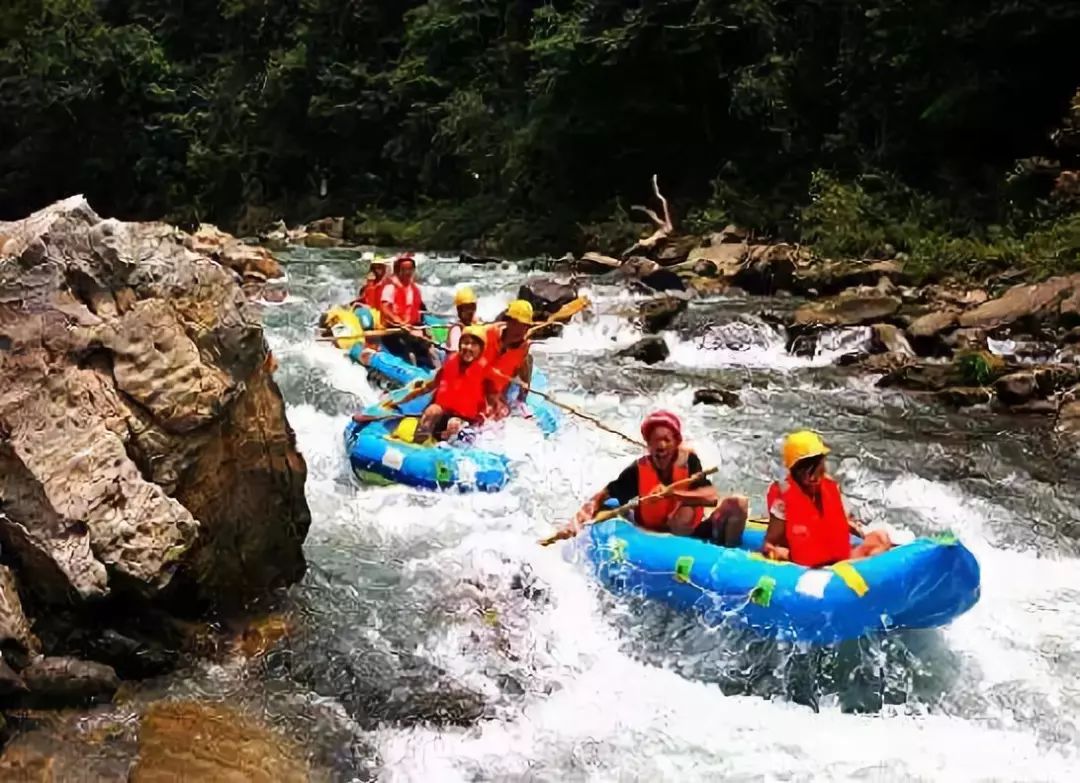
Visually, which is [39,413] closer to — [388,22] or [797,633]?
[797,633]

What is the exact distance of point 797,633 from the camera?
479cm

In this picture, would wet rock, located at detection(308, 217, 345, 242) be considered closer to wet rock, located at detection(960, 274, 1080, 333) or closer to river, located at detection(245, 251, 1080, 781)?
wet rock, located at detection(960, 274, 1080, 333)

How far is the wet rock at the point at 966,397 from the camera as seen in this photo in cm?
961

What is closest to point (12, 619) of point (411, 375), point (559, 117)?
point (411, 375)

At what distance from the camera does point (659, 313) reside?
1288 centimetres

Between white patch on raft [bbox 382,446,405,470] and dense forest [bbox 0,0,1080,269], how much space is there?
8601 mm

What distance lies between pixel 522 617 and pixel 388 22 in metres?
28.1

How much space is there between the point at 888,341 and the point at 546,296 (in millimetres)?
3899

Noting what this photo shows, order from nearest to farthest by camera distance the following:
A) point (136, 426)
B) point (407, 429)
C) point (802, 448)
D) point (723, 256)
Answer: point (136, 426) < point (802, 448) < point (407, 429) < point (723, 256)

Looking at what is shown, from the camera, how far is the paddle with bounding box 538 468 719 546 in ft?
18.4

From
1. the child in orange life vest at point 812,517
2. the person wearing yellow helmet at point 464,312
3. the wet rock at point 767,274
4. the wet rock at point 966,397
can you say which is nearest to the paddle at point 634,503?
the child in orange life vest at point 812,517

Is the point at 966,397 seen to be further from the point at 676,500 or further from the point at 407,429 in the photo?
the point at 676,500

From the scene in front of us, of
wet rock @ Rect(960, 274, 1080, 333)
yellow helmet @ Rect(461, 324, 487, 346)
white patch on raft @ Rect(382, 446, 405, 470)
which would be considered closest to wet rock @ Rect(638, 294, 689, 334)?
wet rock @ Rect(960, 274, 1080, 333)

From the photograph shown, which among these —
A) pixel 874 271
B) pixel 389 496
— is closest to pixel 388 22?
pixel 874 271
